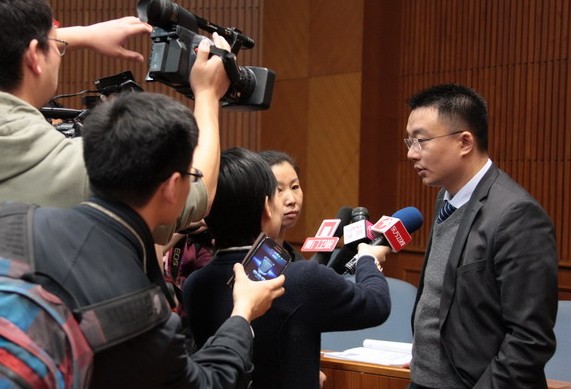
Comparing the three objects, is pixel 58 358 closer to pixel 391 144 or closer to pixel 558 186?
pixel 558 186

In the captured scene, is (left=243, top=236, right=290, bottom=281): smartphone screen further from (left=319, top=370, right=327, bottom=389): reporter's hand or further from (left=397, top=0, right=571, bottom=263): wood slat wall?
(left=397, top=0, right=571, bottom=263): wood slat wall

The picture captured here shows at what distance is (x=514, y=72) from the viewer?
5254 mm

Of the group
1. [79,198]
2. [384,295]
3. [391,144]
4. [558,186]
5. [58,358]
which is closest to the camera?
[58,358]

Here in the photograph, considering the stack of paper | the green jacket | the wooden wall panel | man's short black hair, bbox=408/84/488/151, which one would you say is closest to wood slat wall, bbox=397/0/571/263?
the wooden wall panel

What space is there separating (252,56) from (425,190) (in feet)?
5.78

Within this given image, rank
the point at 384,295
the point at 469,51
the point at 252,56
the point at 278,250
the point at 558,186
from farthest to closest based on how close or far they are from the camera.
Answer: the point at 252,56
the point at 469,51
the point at 558,186
the point at 384,295
the point at 278,250

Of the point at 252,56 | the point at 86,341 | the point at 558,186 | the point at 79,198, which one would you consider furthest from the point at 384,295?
the point at 252,56

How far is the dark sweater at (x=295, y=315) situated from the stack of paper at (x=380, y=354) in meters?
0.77

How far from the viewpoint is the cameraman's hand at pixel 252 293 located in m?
1.44

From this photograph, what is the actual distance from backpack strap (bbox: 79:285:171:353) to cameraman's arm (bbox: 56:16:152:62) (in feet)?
2.22

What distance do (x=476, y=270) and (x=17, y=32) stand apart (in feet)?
4.25

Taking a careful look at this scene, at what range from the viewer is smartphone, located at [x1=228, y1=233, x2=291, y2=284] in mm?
1580

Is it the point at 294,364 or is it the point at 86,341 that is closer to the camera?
the point at 86,341

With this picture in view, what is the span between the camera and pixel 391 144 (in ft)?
19.0
